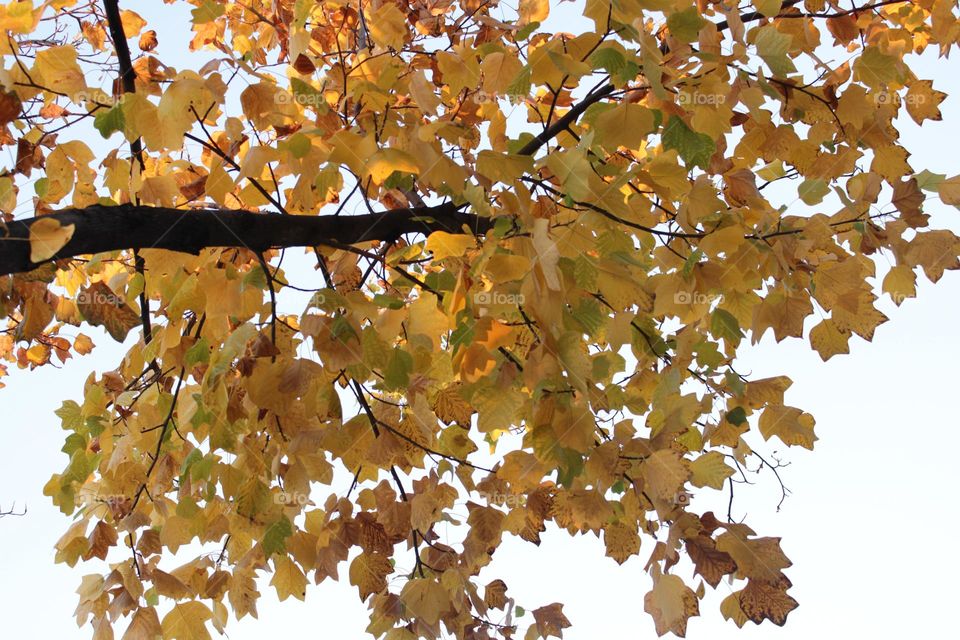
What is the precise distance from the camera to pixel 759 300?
97.6 inches

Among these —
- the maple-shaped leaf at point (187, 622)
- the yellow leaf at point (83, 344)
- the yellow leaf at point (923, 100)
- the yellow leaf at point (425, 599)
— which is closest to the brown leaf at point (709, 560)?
the yellow leaf at point (425, 599)

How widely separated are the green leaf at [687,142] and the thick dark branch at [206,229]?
0.53 meters

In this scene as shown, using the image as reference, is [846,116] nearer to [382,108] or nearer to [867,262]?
[867,262]

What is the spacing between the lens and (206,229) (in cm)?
214

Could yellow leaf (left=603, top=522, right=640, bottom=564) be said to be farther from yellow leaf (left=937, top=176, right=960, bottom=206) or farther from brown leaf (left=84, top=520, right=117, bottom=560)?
brown leaf (left=84, top=520, right=117, bottom=560)

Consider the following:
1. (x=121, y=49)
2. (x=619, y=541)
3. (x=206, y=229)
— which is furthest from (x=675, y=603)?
(x=121, y=49)

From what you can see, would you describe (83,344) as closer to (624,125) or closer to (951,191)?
(624,125)

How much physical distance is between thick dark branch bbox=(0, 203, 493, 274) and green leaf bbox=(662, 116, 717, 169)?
528 mm

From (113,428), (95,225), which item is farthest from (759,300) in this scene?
(113,428)

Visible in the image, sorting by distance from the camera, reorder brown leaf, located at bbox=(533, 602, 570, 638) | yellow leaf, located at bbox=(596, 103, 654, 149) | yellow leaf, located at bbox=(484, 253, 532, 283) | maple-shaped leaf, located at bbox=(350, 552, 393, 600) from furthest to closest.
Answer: brown leaf, located at bbox=(533, 602, 570, 638) < maple-shaped leaf, located at bbox=(350, 552, 393, 600) < yellow leaf, located at bbox=(596, 103, 654, 149) < yellow leaf, located at bbox=(484, 253, 532, 283)

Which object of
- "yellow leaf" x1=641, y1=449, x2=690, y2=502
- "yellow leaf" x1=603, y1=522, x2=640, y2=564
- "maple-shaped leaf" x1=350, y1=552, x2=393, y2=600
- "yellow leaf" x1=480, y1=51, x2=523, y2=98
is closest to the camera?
"yellow leaf" x1=641, y1=449, x2=690, y2=502

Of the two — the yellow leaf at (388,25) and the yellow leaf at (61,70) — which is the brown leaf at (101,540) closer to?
the yellow leaf at (61,70)

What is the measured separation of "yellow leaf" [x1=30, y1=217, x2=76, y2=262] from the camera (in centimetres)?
168

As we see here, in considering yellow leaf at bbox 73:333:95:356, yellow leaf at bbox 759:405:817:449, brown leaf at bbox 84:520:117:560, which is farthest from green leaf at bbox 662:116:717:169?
yellow leaf at bbox 73:333:95:356
